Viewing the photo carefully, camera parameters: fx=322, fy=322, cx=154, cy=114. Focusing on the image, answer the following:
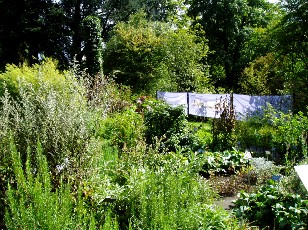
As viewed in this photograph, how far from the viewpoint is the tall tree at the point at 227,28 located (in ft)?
70.5

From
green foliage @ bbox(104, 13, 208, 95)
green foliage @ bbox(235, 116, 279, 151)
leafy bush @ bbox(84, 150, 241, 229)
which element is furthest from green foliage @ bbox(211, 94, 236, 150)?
green foliage @ bbox(104, 13, 208, 95)

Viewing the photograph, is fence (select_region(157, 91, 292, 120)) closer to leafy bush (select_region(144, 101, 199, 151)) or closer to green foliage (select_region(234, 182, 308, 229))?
leafy bush (select_region(144, 101, 199, 151))

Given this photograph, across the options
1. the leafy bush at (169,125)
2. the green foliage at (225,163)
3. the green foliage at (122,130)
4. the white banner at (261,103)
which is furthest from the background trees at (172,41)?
the green foliage at (225,163)

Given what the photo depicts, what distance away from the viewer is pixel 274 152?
19.8ft

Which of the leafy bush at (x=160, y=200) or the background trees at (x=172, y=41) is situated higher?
the background trees at (x=172, y=41)

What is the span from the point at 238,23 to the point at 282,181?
21392 millimetres

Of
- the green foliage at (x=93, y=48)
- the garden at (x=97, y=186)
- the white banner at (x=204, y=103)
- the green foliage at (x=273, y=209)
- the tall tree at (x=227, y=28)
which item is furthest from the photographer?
the tall tree at (x=227, y=28)

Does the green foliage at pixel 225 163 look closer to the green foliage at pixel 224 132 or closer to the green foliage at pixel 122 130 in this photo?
the green foliage at pixel 224 132

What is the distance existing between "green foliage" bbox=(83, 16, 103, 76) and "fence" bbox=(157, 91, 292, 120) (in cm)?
508

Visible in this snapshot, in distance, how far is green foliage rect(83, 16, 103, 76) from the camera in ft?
50.9

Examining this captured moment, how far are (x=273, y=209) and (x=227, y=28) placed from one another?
2040 centimetres

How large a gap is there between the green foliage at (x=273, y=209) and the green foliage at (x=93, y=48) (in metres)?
12.5

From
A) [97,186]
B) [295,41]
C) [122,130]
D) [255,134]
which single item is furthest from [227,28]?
[97,186]

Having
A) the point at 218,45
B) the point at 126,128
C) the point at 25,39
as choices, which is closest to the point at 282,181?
Answer: the point at 126,128
